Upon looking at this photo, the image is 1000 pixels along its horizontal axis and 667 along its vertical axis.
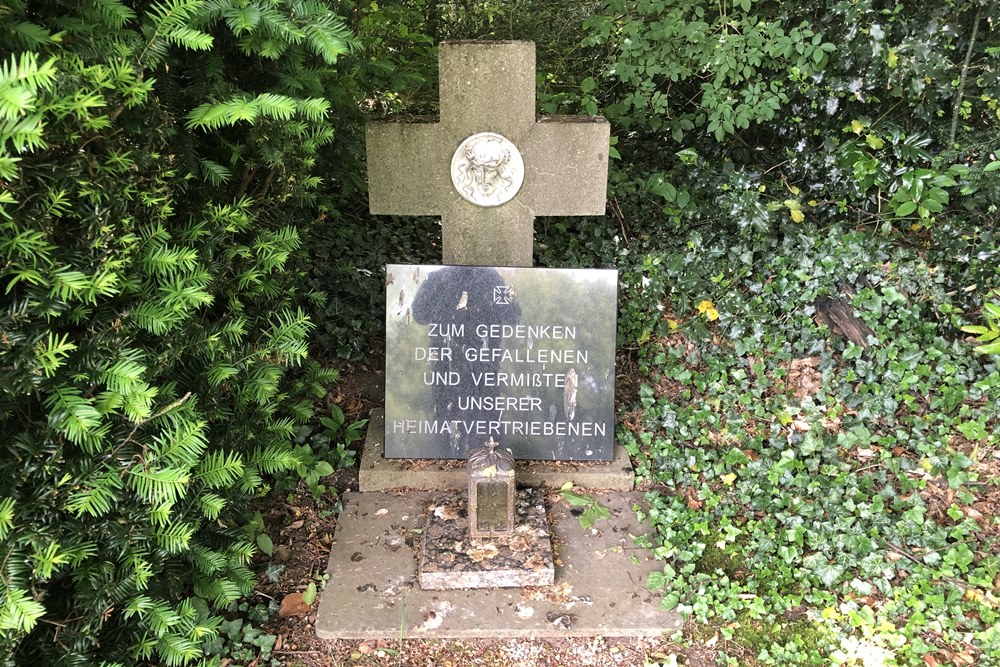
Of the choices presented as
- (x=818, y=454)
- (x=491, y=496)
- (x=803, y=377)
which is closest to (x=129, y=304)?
(x=491, y=496)

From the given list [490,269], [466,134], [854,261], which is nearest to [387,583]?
[490,269]

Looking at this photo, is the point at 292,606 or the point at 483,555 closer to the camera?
the point at 292,606

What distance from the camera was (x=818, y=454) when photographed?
128 inches

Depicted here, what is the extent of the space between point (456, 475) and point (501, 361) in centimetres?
61

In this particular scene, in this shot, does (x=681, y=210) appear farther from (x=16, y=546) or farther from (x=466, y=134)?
(x=16, y=546)

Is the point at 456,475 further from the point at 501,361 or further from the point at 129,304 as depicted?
the point at 129,304

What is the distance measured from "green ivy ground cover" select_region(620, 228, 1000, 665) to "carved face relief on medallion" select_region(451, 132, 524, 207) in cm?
140

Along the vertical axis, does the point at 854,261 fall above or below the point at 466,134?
below

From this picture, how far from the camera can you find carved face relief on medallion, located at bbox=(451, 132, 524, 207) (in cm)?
329

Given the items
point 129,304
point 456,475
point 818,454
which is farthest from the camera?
point 456,475

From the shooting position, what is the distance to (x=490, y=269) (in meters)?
3.35

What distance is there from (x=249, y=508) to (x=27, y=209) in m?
1.72

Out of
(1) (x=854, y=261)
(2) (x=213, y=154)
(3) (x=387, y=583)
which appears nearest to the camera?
(2) (x=213, y=154)

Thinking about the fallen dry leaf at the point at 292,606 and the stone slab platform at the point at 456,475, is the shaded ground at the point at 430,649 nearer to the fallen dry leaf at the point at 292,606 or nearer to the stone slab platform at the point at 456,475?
the fallen dry leaf at the point at 292,606
